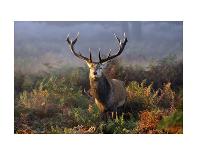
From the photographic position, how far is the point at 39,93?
714 centimetres

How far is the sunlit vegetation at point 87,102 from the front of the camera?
23.4ft

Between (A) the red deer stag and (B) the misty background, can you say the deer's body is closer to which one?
(A) the red deer stag

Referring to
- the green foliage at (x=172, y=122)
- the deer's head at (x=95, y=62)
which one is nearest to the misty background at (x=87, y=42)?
the deer's head at (x=95, y=62)

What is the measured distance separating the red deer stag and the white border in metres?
0.27

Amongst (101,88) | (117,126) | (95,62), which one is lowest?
(117,126)

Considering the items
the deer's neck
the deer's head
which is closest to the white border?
the deer's head

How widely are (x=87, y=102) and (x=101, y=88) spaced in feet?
0.64

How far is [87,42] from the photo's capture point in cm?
711

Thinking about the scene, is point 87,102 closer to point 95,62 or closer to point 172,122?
point 95,62
